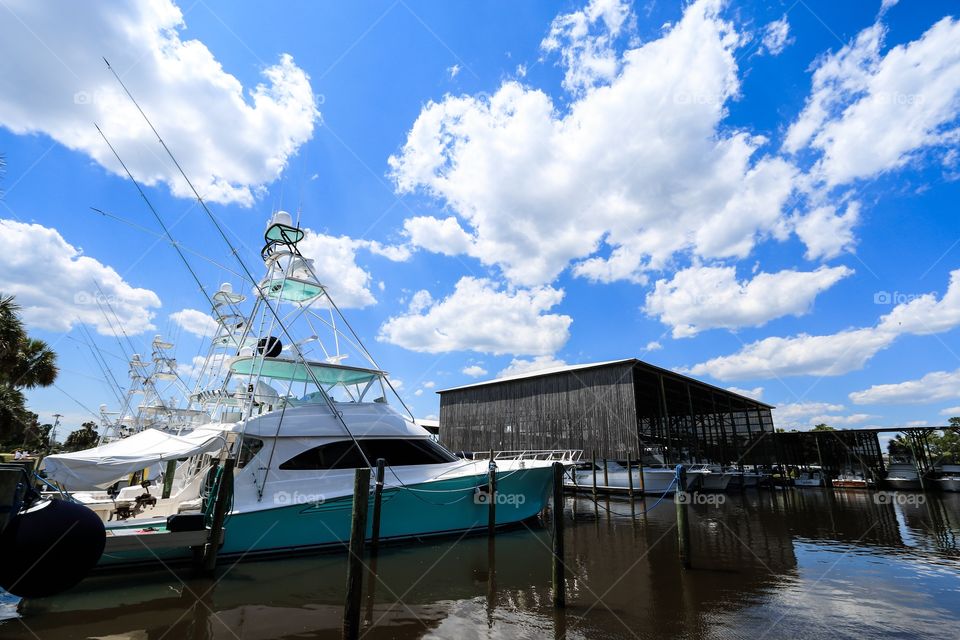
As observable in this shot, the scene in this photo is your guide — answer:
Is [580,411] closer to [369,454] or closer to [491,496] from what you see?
[491,496]

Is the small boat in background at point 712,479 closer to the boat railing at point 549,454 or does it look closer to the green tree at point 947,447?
the boat railing at point 549,454

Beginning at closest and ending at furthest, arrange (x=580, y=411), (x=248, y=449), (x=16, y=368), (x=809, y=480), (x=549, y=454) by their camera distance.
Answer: (x=248, y=449)
(x=16, y=368)
(x=549, y=454)
(x=580, y=411)
(x=809, y=480)

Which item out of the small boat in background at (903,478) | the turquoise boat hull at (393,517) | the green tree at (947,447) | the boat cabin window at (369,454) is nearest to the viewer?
the turquoise boat hull at (393,517)

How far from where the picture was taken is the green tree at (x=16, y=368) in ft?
45.4

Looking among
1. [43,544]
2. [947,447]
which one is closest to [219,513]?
[43,544]

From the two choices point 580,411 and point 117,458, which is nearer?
point 117,458

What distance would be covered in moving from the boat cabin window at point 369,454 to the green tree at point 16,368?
11127 mm

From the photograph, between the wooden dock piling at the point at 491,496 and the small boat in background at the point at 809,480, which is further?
the small boat in background at the point at 809,480

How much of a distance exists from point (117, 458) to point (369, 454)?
15.6ft

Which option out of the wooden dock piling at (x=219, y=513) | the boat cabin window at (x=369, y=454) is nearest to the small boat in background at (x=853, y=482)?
the boat cabin window at (x=369, y=454)

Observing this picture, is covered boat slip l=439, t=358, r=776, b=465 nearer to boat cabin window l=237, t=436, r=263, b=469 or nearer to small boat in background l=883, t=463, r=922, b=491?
small boat in background l=883, t=463, r=922, b=491

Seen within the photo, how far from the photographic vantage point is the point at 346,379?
12.1 m

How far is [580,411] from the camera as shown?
80.6ft

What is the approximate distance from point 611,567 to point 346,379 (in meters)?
7.68
